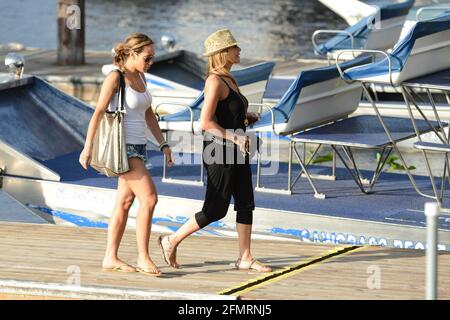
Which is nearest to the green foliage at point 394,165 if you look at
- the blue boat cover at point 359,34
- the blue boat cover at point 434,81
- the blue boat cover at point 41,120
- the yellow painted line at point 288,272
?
the blue boat cover at point 359,34

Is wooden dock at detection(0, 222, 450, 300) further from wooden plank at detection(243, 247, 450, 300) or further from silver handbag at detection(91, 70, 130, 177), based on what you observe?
silver handbag at detection(91, 70, 130, 177)

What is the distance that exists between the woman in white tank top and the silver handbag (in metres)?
0.03

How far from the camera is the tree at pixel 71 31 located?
18031 millimetres

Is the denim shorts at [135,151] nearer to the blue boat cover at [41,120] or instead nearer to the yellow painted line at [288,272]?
the yellow painted line at [288,272]

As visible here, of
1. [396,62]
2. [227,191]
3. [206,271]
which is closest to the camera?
[227,191]

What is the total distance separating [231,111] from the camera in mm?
8297

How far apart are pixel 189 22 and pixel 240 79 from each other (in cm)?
2673

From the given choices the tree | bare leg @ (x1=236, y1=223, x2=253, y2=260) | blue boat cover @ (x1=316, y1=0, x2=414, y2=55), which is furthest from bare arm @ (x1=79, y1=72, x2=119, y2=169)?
the tree

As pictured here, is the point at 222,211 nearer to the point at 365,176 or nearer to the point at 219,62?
the point at 219,62

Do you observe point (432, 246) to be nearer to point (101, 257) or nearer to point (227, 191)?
point (227, 191)

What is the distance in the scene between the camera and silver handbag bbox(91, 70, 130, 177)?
318 inches

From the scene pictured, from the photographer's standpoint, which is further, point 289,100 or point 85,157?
point 289,100

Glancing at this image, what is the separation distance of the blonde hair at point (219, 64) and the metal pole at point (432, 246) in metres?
1.98

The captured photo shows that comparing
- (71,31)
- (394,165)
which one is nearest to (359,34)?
(394,165)
